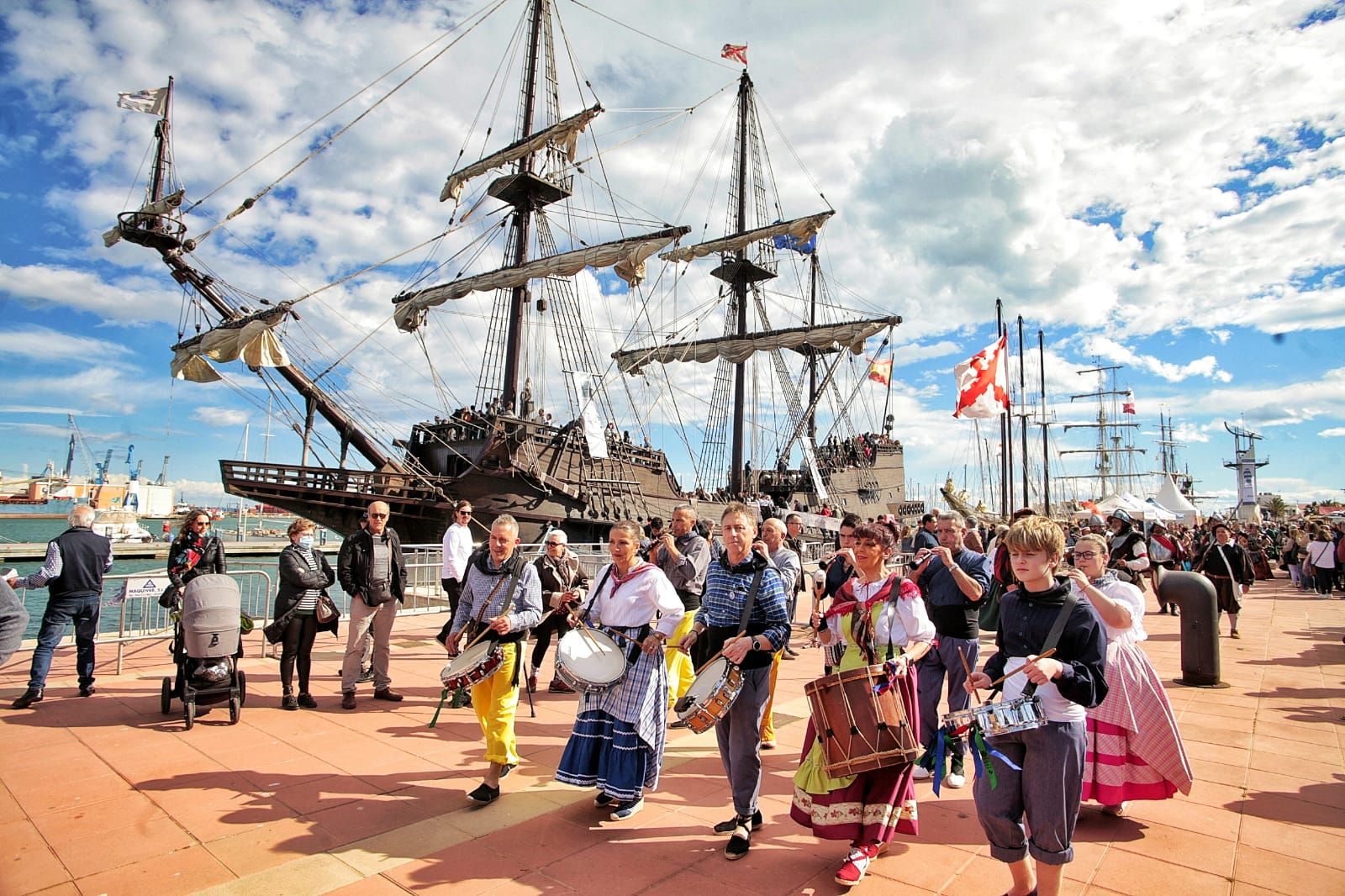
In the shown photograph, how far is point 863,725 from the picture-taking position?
A: 3.22 m

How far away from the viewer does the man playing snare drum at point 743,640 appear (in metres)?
3.65

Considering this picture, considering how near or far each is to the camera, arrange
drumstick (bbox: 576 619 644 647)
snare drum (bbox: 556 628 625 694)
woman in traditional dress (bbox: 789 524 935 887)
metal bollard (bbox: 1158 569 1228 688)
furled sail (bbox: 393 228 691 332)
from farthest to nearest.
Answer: furled sail (bbox: 393 228 691 332) < metal bollard (bbox: 1158 569 1228 688) < drumstick (bbox: 576 619 644 647) < snare drum (bbox: 556 628 625 694) < woman in traditional dress (bbox: 789 524 935 887)

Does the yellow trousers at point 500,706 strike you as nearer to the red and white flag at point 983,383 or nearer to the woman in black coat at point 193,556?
the woman in black coat at point 193,556

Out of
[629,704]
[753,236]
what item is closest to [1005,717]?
[629,704]

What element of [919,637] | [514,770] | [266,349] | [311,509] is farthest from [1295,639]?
[311,509]

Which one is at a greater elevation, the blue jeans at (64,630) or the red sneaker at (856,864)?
the blue jeans at (64,630)

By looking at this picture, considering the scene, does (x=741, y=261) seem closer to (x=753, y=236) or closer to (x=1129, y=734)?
(x=753, y=236)

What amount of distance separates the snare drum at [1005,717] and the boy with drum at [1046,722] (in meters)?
0.06

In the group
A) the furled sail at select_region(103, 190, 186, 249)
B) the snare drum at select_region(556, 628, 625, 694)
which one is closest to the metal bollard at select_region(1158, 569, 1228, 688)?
the snare drum at select_region(556, 628, 625, 694)

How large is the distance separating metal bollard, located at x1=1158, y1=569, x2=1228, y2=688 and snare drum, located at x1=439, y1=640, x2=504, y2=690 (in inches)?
265

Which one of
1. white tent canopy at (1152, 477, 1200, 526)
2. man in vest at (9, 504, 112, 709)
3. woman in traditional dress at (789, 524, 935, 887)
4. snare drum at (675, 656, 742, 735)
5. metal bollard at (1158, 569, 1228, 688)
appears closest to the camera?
woman in traditional dress at (789, 524, 935, 887)

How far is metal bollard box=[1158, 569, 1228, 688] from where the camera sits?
710 centimetres

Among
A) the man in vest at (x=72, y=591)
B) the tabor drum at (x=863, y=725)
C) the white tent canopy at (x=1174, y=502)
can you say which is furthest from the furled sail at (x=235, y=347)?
the white tent canopy at (x=1174, y=502)

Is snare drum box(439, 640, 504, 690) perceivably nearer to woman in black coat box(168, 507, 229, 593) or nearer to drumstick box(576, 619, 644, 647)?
drumstick box(576, 619, 644, 647)
